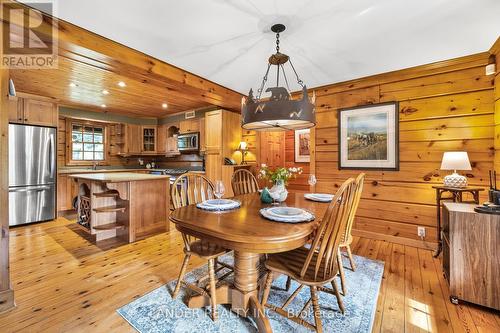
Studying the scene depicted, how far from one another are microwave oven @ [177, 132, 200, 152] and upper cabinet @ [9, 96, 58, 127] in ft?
7.54

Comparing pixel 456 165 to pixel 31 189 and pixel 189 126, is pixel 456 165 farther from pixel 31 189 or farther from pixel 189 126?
pixel 31 189

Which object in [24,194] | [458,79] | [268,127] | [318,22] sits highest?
[318,22]

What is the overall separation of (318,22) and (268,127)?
3.34ft

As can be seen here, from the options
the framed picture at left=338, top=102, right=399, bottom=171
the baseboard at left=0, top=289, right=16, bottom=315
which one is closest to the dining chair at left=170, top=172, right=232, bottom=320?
the baseboard at left=0, top=289, right=16, bottom=315

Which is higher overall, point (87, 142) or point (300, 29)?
point (300, 29)

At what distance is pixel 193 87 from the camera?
3.26 meters

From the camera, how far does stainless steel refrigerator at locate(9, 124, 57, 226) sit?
3.66 m

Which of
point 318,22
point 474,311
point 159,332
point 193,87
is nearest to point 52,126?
point 193,87

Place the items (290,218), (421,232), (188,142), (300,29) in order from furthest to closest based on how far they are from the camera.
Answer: (188,142) → (421,232) → (300,29) → (290,218)

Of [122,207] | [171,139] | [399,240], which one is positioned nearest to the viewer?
[399,240]

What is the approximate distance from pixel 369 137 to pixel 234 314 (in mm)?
2940

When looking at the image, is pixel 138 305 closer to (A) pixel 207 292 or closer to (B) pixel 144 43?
(A) pixel 207 292

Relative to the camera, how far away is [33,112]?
3969mm

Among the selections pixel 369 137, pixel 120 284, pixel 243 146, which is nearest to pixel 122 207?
pixel 120 284
